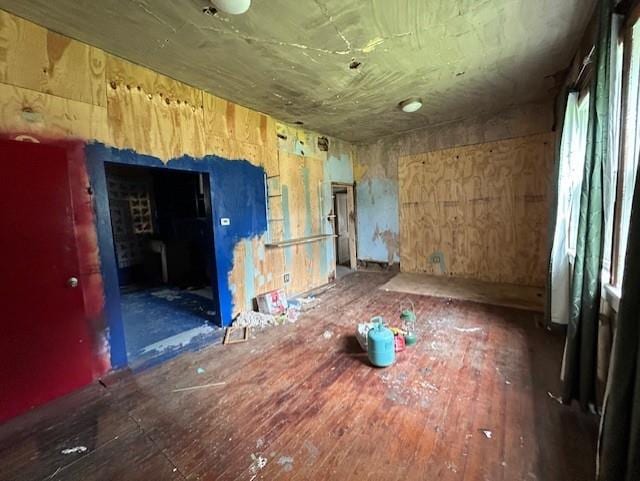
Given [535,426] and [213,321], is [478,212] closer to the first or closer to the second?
[535,426]

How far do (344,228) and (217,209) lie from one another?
4930mm

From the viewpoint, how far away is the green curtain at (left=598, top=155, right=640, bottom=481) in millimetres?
1022

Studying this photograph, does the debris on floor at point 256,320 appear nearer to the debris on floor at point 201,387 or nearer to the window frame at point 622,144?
the debris on floor at point 201,387

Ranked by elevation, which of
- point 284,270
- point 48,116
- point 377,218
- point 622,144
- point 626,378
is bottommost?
point 284,270

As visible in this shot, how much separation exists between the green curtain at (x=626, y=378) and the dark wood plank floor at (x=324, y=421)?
0.43 meters

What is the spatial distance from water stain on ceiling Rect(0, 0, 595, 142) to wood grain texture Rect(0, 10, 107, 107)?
0.08 m

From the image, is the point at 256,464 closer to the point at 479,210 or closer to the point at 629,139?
the point at 629,139

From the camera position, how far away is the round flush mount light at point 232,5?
1.72m

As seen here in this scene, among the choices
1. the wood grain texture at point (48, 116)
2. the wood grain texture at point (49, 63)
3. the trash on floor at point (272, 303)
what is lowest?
the trash on floor at point (272, 303)

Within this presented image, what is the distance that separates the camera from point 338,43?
7.50ft

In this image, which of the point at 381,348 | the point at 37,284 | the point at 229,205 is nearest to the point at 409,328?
the point at 381,348

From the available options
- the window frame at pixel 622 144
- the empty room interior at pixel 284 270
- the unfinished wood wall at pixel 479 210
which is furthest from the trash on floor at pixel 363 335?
the unfinished wood wall at pixel 479 210

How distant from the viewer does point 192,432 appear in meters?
1.75

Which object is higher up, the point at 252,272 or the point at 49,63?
the point at 49,63
